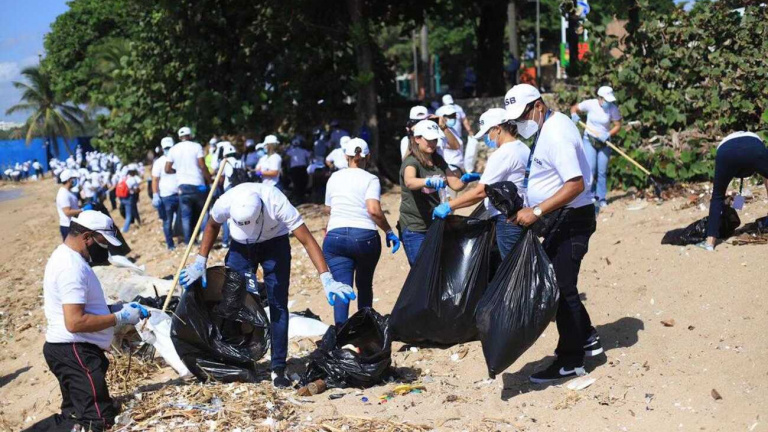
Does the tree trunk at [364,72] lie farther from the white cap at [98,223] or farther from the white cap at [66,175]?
the white cap at [98,223]

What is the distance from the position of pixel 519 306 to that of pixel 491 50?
13.7m

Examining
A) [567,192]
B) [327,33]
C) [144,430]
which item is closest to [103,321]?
[144,430]

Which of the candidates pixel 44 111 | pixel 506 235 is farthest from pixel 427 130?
pixel 44 111

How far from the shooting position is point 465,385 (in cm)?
510

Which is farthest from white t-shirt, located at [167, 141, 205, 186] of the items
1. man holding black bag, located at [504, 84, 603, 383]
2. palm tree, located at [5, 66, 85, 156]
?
palm tree, located at [5, 66, 85, 156]

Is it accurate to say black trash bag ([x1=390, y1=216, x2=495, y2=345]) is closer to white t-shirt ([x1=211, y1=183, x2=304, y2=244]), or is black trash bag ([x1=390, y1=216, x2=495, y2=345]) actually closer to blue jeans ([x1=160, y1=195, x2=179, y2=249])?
white t-shirt ([x1=211, y1=183, x2=304, y2=244])

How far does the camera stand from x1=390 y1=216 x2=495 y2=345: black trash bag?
5.23m

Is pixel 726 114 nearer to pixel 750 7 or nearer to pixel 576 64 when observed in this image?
pixel 750 7

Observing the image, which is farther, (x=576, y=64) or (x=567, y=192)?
(x=576, y=64)

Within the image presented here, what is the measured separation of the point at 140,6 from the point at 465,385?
463 inches

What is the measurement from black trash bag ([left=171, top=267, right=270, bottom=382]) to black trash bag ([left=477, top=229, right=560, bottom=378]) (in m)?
1.55

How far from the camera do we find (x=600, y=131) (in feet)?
31.6

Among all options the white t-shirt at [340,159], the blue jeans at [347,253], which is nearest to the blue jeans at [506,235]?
the blue jeans at [347,253]

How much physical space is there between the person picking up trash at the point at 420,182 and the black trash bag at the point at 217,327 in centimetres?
122
